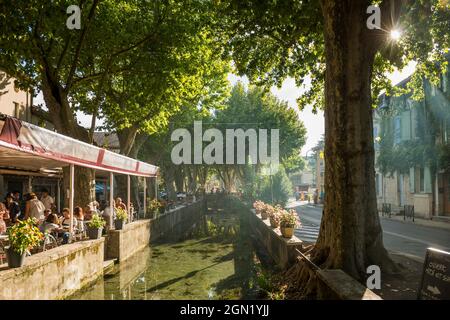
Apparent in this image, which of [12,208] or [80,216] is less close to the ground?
[12,208]

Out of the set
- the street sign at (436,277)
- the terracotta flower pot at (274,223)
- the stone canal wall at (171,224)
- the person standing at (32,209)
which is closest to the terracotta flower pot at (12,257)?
the person standing at (32,209)

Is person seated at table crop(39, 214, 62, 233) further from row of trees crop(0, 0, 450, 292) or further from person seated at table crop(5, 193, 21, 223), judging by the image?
person seated at table crop(5, 193, 21, 223)

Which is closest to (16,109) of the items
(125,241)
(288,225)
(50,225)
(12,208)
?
(12,208)

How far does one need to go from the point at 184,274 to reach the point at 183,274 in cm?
3

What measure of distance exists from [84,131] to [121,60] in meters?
3.10

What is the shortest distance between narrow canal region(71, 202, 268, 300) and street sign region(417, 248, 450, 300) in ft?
17.0

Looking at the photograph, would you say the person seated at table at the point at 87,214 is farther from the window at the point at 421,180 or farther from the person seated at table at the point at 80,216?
the window at the point at 421,180

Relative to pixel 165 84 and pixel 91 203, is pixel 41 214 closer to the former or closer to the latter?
pixel 91 203

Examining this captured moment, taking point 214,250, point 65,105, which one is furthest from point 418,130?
point 65,105

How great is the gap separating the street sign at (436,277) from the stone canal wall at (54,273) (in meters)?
6.12

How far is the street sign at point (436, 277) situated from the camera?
4.72m

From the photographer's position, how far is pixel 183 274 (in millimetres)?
12430

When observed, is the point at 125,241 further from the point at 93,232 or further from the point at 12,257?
the point at 12,257
